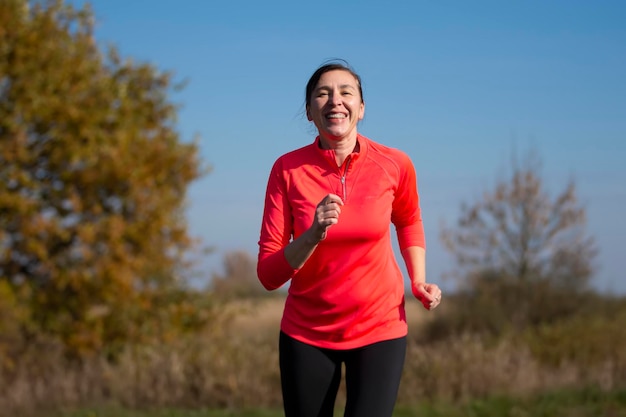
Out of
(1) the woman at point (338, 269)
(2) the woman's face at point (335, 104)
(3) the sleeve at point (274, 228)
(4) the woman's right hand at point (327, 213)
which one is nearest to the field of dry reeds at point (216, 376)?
(1) the woman at point (338, 269)

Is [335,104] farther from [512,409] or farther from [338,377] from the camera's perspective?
[512,409]

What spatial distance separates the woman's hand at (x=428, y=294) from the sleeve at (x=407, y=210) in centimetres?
20

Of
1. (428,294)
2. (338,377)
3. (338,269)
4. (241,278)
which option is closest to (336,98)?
(338,269)

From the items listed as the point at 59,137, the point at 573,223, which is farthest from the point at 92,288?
the point at 573,223

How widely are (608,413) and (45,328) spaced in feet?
30.9

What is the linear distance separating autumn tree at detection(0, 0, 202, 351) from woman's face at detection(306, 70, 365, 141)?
1070cm

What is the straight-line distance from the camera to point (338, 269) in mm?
3156

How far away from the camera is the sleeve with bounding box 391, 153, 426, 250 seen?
3.36 metres

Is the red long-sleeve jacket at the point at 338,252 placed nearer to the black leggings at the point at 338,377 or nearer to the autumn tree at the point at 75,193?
the black leggings at the point at 338,377

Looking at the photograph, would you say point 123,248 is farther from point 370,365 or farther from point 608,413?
point 370,365

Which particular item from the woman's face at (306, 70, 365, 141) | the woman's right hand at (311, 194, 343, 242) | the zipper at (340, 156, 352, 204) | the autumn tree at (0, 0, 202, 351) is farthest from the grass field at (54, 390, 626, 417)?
the woman's right hand at (311, 194, 343, 242)

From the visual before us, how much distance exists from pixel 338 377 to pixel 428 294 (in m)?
0.51

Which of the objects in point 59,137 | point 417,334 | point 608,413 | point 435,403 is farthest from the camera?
point 417,334

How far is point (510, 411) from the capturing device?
9203 millimetres
